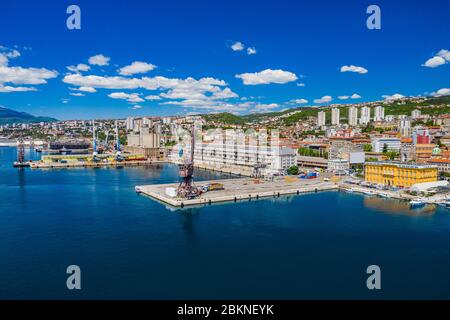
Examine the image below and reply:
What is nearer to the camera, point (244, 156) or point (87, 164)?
point (244, 156)

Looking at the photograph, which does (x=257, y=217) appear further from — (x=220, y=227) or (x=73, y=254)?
(x=73, y=254)

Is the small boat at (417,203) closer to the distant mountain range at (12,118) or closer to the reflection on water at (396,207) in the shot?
the reflection on water at (396,207)

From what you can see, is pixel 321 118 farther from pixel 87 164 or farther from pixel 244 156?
pixel 87 164

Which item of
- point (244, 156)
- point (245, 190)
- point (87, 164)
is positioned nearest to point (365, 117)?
point (244, 156)

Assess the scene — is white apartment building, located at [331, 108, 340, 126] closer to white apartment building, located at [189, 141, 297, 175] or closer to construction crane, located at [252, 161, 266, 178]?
white apartment building, located at [189, 141, 297, 175]

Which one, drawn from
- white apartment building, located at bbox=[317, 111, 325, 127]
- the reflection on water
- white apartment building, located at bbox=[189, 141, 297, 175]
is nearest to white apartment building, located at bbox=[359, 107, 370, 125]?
white apartment building, located at bbox=[317, 111, 325, 127]

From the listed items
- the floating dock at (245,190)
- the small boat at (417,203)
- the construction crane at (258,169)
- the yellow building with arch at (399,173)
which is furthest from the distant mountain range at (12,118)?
the small boat at (417,203)
